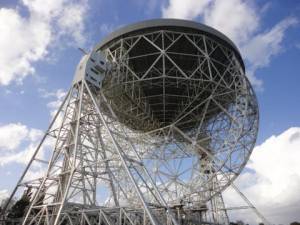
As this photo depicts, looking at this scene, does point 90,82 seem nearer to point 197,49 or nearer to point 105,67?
point 105,67

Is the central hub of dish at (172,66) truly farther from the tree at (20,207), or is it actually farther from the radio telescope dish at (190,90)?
the tree at (20,207)

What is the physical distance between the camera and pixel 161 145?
27.0m

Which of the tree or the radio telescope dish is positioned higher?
the radio telescope dish

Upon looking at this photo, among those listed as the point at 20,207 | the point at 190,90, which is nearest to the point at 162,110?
the point at 190,90

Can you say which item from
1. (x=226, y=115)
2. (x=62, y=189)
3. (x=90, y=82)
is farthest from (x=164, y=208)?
(x=226, y=115)

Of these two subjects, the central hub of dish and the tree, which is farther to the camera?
the tree

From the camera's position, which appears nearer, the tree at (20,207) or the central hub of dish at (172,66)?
the central hub of dish at (172,66)

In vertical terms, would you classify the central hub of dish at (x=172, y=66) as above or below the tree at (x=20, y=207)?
above

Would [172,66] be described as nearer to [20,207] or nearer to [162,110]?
[162,110]

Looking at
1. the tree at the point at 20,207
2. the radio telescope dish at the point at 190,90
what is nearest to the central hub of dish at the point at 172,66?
the radio telescope dish at the point at 190,90

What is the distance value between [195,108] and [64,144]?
9757 mm

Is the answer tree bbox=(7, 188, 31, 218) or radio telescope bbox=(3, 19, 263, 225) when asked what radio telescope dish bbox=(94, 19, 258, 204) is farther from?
tree bbox=(7, 188, 31, 218)

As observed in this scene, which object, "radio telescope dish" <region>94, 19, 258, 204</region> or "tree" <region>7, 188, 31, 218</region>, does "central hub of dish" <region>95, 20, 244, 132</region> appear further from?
"tree" <region>7, 188, 31, 218</region>

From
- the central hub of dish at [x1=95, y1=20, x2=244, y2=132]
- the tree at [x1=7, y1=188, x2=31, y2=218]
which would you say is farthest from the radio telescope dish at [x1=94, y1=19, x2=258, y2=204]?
the tree at [x1=7, y1=188, x2=31, y2=218]
